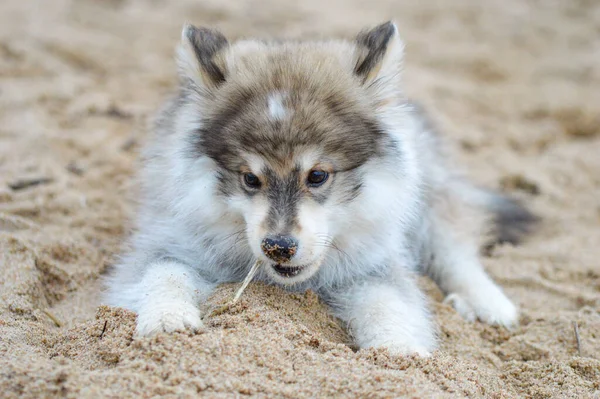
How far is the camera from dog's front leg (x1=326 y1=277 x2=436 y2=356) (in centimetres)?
302

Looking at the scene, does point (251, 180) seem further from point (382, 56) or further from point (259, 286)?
point (382, 56)

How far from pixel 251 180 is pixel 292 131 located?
30 cm

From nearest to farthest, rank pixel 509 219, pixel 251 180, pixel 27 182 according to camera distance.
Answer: pixel 251 180 → pixel 27 182 → pixel 509 219

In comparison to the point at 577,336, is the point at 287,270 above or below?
above

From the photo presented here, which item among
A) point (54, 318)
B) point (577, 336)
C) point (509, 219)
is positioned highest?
point (577, 336)

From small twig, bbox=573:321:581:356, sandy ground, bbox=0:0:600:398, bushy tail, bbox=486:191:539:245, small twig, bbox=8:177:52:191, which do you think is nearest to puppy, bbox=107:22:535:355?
sandy ground, bbox=0:0:600:398

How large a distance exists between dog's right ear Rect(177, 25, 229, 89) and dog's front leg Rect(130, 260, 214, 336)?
3.12ft

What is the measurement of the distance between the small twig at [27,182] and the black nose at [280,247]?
2524mm

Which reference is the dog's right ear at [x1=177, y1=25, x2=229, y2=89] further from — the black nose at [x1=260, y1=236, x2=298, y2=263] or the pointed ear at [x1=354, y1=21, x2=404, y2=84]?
the black nose at [x1=260, y1=236, x2=298, y2=263]

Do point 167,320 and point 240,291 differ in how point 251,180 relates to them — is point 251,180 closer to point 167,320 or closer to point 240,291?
point 240,291

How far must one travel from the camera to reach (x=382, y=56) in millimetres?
3277

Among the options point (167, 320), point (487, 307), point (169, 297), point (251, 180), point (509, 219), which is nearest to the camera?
point (167, 320)

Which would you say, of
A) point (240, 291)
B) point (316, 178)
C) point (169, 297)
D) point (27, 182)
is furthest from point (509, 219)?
point (27, 182)

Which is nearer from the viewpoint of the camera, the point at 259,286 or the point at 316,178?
the point at 316,178
